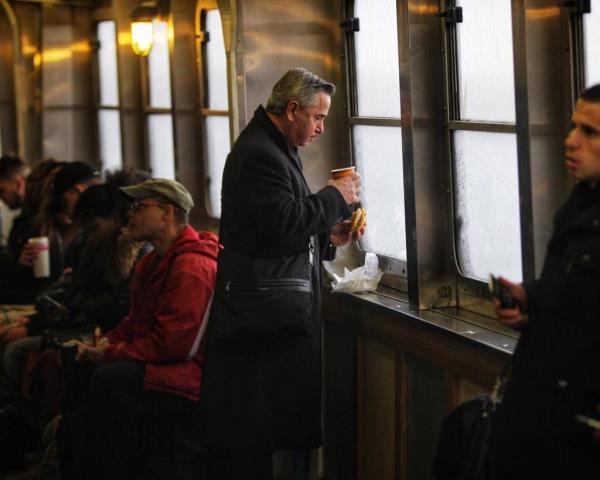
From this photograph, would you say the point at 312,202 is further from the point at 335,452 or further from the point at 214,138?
the point at 214,138

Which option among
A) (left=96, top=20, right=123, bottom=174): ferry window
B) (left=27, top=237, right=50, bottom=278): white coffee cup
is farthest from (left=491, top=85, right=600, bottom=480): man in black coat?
(left=96, top=20, right=123, bottom=174): ferry window

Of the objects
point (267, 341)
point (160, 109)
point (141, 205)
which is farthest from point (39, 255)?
point (267, 341)

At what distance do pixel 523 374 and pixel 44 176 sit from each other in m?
5.18

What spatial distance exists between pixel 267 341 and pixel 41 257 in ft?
9.54

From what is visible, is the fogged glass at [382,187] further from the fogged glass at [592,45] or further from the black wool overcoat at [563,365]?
the black wool overcoat at [563,365]

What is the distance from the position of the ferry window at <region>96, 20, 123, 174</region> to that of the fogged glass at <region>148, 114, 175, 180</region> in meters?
0.66

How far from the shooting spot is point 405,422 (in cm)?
438

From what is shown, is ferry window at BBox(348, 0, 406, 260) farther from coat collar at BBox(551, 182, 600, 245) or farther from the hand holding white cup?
the hand holding white cup

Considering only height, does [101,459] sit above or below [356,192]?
below

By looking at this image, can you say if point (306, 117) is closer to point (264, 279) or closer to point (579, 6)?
point (264, 279)

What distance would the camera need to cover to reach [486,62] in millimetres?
4062

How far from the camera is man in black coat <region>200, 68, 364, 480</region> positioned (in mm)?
3789

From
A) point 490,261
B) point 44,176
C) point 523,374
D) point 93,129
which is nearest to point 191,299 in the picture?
point 490,261

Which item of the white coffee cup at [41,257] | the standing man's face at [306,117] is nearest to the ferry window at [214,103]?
the white coffee cup at [41,257]
